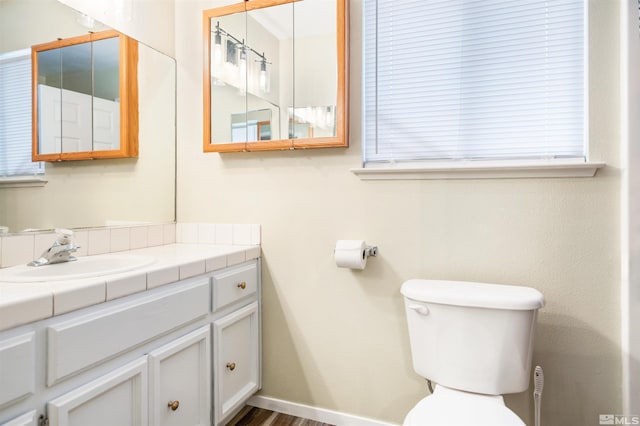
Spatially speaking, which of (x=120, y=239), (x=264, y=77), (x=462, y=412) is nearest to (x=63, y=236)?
(x=120, y=239)

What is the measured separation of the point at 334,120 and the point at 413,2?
0.62 m

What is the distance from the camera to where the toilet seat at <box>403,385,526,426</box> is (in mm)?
1062

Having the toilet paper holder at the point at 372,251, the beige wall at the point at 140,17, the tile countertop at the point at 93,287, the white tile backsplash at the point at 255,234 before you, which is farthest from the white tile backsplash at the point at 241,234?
the beige wall at the point at 140,17

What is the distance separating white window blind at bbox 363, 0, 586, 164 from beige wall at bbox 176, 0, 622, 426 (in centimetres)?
8

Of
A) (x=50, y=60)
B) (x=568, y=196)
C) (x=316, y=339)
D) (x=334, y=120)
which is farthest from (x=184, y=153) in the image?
(x=568, y=196)

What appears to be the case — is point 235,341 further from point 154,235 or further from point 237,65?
point 237,65

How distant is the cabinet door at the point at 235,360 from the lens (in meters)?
1.54

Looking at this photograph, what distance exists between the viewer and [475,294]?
1.30 m

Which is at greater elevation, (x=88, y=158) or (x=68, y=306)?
(x=88, y=158)

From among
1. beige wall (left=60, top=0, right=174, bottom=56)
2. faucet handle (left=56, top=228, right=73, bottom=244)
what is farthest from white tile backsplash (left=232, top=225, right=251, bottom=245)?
beige wall (left=60, top=0, right=174, bottom=56)

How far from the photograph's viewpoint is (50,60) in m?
1.48

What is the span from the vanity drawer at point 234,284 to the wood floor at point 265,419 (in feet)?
1.97

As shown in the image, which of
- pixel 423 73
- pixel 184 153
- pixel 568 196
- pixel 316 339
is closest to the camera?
pixel 568 196

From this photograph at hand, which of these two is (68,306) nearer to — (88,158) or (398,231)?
(88,158)
